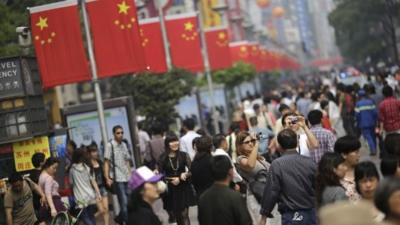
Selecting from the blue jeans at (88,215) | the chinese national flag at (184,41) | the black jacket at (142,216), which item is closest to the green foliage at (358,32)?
the chinese national flag at (184,41)

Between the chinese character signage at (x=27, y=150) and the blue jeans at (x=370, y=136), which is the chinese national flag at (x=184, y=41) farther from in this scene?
the chinese character signage at (x=27, y=150)

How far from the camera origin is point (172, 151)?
13.3 metres

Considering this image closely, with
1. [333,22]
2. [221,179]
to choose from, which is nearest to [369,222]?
[221,179]

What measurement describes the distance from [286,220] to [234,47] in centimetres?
4805

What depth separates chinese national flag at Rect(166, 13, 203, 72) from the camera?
103 feet

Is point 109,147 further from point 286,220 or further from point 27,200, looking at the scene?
point 286,220

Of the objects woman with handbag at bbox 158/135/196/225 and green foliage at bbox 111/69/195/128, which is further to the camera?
green foliage at bbox 111/69/195/128

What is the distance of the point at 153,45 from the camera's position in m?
27.9

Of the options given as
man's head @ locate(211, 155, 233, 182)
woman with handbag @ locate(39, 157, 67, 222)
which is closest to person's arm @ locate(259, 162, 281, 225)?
man's head @ locate(211, 155, 233, 182)

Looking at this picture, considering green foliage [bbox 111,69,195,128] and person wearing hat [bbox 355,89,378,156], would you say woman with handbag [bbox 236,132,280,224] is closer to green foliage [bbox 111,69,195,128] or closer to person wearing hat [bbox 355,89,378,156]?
person wearing hat [bbox 355,89,378,156]

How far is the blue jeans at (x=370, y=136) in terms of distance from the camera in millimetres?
20683

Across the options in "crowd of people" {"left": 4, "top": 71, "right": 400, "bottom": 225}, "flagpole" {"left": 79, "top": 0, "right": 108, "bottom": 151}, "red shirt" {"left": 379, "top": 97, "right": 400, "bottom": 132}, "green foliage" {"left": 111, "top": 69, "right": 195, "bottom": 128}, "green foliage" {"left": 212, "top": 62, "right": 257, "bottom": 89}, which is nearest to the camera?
"crowd of people" {"left": 4, "top": 71, "right": 400, "bottom": 225}

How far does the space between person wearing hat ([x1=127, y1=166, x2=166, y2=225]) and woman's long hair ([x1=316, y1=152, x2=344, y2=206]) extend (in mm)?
1405

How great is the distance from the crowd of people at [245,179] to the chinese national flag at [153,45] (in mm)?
7504
